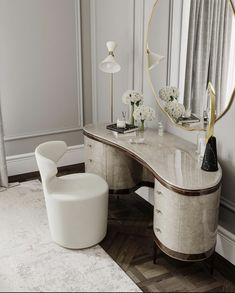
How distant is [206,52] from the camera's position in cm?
240

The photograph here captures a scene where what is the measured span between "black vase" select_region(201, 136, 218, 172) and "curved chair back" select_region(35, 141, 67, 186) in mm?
933

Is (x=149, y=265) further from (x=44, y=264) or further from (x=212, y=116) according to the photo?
(x=212, y=116)

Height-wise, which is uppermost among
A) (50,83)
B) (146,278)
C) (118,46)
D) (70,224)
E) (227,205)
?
(118,46)

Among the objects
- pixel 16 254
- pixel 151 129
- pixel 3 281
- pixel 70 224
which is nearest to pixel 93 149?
pixel 151 129

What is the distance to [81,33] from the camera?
152 inches

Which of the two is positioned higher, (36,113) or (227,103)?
(227,103)

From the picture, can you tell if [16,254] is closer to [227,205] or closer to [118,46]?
[227,205]

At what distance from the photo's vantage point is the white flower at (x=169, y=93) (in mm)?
2753

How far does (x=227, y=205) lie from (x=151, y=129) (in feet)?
3.04

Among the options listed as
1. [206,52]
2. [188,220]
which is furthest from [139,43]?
[188,220]

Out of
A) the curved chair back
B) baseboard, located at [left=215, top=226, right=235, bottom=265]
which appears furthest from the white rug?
baseboard, located at [left=215, top=226, right=235, bottom=265]

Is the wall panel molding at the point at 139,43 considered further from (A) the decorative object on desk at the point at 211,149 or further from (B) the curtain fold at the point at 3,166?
(B) the curtain fold at the point at 3,166

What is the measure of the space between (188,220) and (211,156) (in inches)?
15.7

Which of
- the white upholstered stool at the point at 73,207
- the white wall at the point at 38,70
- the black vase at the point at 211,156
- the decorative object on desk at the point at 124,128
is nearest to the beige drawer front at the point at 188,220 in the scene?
the black vase at the point at 211,156
